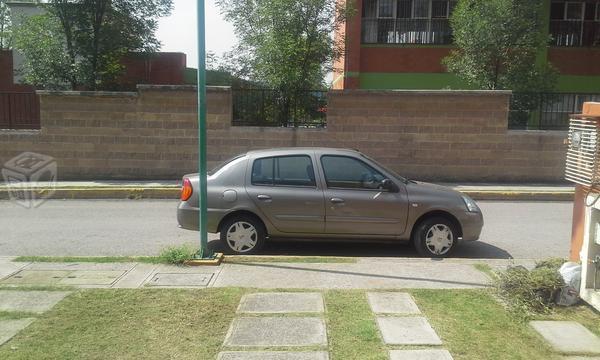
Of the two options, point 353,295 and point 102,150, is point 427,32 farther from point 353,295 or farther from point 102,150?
point 353,295

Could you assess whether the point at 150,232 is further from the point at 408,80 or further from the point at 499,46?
the point at 408,80

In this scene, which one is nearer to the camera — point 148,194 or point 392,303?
point 392,303

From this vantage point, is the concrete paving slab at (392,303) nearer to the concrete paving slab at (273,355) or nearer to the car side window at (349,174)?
the concrete paving slab at (273,355)

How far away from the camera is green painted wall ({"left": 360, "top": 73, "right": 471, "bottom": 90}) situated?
2256 cm

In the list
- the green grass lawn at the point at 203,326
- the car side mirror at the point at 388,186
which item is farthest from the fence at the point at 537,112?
the green grass lawn at the point at 203,326

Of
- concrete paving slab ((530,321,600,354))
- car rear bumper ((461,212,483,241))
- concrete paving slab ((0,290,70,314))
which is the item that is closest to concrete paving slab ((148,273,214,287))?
concrete paving slab ((0,290,70,314))

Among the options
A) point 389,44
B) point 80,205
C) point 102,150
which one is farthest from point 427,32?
point 80,205

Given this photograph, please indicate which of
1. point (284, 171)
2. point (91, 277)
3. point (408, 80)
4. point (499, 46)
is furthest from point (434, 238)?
point (408, 80)

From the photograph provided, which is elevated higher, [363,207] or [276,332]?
[363,207]

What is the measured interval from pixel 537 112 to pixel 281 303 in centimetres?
1242

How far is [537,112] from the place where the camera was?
607 inches

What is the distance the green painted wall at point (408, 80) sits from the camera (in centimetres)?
2256

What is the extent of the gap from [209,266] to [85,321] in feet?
6.22

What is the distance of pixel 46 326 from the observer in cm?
475
